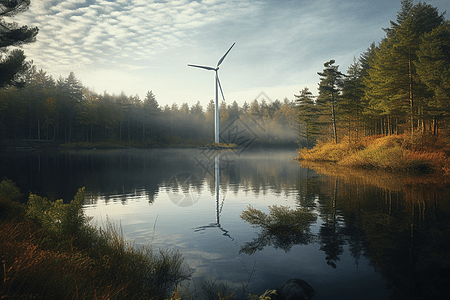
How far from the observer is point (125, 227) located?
14305 mm

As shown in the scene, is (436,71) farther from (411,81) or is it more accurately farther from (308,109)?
(308,109)

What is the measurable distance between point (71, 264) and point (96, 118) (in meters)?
118

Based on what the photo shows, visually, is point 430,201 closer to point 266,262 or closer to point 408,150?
point 266,262

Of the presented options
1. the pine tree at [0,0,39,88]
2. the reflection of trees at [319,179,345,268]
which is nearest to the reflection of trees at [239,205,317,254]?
the reflection of trees at [319,179,345,268]

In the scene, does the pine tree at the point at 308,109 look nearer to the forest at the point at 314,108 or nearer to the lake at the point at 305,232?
the forest at the point at 314,108

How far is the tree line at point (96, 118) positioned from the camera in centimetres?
9512

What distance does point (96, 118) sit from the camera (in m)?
112

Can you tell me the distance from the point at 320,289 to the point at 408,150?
111ft

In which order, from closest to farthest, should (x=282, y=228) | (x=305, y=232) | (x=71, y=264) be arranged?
(x=71, y=264) → (x=282, y=228) → (x=305, y=232)

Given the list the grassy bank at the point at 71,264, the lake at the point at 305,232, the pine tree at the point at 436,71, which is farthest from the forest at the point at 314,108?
the grassy bank at the point at 71,264

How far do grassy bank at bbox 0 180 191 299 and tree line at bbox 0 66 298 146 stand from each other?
79.6m

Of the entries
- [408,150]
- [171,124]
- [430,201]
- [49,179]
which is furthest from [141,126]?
[430,201]

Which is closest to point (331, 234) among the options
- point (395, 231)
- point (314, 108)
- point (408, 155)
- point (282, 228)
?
point (282, 228)

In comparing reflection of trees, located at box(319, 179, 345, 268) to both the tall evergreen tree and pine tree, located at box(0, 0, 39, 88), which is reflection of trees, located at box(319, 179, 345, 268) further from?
the tall evergreen tree
